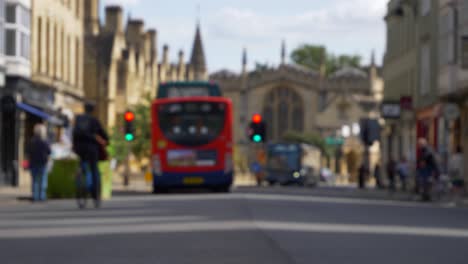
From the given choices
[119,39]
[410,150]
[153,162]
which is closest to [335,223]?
[153,162]

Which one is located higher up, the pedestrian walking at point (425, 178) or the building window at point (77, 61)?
the building window at point (77, 61)

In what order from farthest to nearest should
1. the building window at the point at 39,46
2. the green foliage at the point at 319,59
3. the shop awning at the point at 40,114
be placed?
the green foliage at the point at 319,59 < the building window at the point at 39,46 < the shop awning at the point at 40,114


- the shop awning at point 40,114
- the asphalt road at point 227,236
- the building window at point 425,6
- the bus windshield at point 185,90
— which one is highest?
the building window at point 425,6

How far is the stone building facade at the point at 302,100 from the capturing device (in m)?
145

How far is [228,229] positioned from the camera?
49.1 feet

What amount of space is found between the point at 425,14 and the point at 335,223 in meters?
34.8

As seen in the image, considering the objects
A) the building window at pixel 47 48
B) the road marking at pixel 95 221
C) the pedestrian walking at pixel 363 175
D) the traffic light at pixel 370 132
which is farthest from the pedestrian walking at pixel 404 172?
the road marking at pixel 95 221

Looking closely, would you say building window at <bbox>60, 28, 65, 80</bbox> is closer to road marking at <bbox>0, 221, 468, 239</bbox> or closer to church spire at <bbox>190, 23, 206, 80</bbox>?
road marking at <bbox>0, 221, 468, 239</bbox>

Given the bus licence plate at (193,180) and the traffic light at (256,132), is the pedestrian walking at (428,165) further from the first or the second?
the traffic light at (256,132)

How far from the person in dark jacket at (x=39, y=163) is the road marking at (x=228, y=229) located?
9.11 m

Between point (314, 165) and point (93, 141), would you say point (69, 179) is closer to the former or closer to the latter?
point (93, 141)

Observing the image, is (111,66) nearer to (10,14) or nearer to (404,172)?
(404,172)

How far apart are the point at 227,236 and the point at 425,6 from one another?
3898cm

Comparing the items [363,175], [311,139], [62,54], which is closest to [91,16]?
[62,54]
